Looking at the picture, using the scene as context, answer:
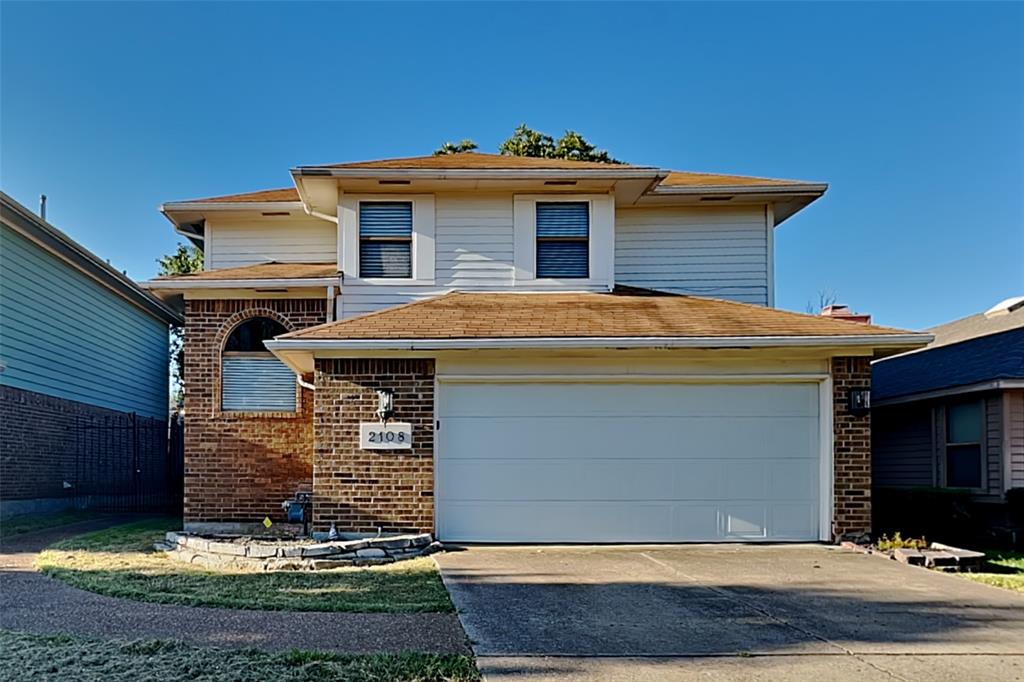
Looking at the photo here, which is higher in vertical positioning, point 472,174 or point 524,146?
point 524,146

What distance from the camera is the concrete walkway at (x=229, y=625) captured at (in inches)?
211

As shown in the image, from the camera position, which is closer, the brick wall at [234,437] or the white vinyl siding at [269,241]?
the brick wall at [234,437]

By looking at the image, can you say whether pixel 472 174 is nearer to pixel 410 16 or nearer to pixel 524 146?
pixel 410 16

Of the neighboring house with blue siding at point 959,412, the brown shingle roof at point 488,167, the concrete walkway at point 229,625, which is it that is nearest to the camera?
the concrete walkway at point 229,625

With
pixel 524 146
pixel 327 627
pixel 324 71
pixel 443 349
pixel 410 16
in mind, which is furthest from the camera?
pixel 524 146

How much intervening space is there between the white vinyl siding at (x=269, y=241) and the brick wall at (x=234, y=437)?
1684mm

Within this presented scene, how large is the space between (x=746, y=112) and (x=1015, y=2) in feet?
18.6

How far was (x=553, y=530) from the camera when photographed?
9992 millimetres

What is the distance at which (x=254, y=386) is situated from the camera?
11.8m

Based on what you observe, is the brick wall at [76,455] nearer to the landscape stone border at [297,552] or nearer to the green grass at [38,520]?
the green grass at [38,520]

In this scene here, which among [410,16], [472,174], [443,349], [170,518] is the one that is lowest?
[170,518]

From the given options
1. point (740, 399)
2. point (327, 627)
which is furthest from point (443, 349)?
point (327, 627)

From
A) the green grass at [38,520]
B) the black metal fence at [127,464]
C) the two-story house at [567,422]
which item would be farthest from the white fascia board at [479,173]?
the black metal fence at [127,464]

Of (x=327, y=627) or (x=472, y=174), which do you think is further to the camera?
(x=472, y=174)
